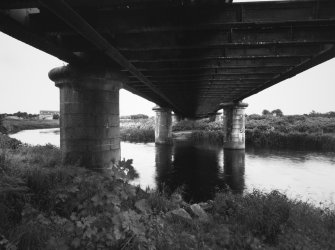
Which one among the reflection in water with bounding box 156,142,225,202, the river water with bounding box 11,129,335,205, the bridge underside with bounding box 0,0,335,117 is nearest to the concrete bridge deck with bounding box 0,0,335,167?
the bridge underside with bounding box 0,0,335,117

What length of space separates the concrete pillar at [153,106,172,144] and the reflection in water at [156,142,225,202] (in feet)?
37.1

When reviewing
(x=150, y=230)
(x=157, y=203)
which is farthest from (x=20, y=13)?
(x=157, y=203)

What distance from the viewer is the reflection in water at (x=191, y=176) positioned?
45.9 ft

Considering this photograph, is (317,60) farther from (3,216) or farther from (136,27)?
(3,216)

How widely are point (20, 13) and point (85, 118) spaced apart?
337 cm

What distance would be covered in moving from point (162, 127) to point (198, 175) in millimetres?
20013

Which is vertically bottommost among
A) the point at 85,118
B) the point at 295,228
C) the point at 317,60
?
the point at 295,228

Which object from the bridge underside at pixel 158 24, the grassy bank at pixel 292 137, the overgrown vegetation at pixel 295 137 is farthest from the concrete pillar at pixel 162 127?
the bridge underside at pixel 158 24

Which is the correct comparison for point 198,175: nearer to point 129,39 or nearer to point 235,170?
point 235,170

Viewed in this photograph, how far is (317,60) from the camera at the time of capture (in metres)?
9.17

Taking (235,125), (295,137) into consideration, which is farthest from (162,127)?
(295,137)

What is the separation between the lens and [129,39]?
24.8ft

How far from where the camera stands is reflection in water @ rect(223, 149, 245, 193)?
1577 centimetres

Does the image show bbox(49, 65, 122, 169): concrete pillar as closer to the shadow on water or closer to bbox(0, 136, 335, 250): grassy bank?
bbox(0, 136, 335, 250): grassy bank
